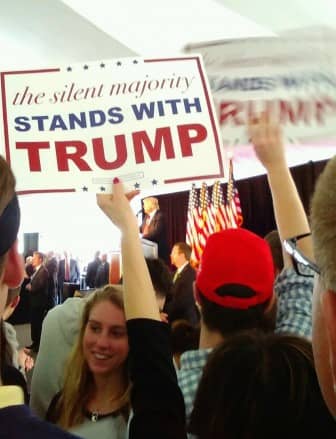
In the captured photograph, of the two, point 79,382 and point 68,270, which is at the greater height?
point 68,270

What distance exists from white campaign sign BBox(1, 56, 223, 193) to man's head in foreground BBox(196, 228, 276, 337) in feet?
0.75

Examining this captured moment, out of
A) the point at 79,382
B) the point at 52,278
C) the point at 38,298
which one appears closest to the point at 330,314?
the point at 79,382

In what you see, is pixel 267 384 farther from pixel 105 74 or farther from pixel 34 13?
pixel 34 13

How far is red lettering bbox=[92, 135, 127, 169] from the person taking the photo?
1252 millimetres

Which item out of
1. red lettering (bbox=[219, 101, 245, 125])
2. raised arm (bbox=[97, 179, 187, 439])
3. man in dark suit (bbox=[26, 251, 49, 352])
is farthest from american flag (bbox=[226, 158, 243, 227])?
raised arm (bbox=[97, 179, 187, 439])

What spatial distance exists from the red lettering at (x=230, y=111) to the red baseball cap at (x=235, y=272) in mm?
297

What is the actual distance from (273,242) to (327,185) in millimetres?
1637

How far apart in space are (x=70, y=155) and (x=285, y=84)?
1.73 ft

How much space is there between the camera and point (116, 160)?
4.11 feet

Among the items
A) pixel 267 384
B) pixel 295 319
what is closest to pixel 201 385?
pixel 267 384

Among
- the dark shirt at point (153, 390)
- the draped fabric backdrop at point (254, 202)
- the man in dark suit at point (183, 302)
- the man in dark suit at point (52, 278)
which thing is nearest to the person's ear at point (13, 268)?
the dark shirt at point (153, 390)

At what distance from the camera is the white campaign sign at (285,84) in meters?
1.21

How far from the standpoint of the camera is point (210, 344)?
109 centimetres

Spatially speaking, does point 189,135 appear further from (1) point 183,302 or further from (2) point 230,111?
(1) point 183,302
